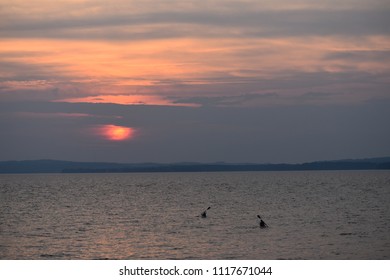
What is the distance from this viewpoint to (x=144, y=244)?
5188 centimetres

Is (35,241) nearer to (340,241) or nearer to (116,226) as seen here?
(116,226)

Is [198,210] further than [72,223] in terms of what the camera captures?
Yes

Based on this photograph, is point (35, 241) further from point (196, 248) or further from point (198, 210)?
point (198, 210)

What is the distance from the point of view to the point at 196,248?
49406 millimetres

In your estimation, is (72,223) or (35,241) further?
(72,223)

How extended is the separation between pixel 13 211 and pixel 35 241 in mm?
37054

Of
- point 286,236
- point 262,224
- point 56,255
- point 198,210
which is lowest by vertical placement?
point 56,255

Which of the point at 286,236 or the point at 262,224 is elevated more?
the point at 262,224

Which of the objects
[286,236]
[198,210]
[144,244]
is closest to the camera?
[144,244]

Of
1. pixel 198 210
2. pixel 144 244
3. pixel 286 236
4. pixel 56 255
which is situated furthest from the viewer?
pixel 198 210

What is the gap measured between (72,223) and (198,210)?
22.3m
